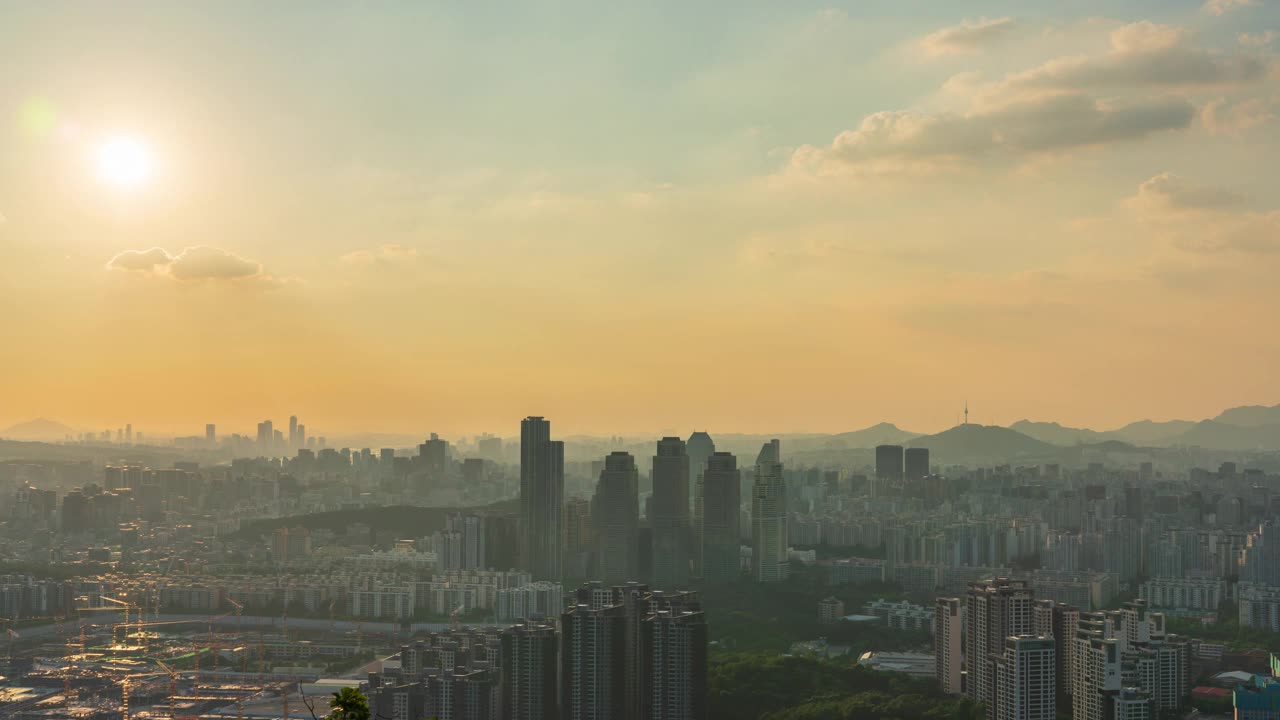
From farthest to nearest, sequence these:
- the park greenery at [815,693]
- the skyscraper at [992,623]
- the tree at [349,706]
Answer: the skyscraper at [992,623], the park greenery at [815,693], the tree at [349,706]

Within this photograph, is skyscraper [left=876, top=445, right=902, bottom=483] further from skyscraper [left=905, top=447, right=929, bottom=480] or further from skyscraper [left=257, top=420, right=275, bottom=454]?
skyscraper [left=257, top=420, right=275, bottom=454]

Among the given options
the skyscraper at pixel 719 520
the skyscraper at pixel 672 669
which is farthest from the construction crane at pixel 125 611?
the skyscraper at pixel 672 669

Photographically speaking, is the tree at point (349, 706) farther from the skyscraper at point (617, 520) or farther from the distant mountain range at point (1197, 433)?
the distant mountain range at point (1197, 433)

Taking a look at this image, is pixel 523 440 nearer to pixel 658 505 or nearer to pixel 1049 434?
pixel 658 505

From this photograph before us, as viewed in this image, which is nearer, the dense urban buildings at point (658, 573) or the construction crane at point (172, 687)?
the dense urban buildings at point (658, 573)

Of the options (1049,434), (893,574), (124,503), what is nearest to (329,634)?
(893,574)

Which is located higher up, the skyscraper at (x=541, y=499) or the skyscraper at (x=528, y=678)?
the skyscraper at (x=541, y=499)

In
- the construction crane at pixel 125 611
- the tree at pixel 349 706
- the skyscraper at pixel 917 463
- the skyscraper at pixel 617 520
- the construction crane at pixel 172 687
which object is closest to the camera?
the tree at pixel 349 706

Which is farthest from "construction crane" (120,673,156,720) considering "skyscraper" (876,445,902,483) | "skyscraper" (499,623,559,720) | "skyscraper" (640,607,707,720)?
"skyscraper" (876,445,902,483)
